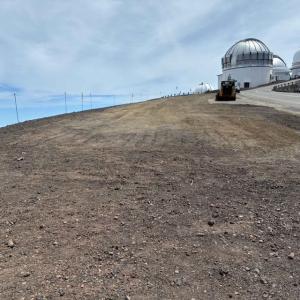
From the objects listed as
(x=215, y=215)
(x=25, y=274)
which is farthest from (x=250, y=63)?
(x=25, y=274)

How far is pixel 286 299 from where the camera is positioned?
3.18 meters

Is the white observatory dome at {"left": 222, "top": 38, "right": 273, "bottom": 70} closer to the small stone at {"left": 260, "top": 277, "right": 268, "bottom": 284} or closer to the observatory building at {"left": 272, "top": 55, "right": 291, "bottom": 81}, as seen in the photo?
the observatory building at {"left": 272, "top": 55, "right": 291, "bottom": 81}

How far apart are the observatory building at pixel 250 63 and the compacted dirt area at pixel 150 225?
8251 cm

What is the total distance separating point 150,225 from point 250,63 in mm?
88085

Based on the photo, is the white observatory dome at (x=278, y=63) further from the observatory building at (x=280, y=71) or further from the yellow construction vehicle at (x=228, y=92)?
the yellow construction vehicle at (x=228, y=92)

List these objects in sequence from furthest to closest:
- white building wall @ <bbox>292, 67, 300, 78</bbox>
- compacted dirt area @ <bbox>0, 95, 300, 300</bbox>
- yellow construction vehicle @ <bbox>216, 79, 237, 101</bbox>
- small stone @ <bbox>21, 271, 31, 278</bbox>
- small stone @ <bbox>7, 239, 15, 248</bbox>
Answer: white building wall @ <bbox>292, 67, 300, 78</bbox>, yellow construction vehicle @ <bbox>216, 79, 237, 101</bbox>, small stone @ <bbox>7, 239, 15, 248</bbox>, small stone @ <bbox>21, 271, 31, 278</bbox>, compacted dirt area @ <bbox>0, 95, 300, 300</bbox>

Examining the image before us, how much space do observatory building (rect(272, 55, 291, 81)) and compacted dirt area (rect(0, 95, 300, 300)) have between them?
93355 millimetres

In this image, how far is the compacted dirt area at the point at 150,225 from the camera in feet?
11.2

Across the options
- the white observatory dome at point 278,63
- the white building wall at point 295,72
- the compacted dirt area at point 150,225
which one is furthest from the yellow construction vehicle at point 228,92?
the white observatory dome at point 278,63

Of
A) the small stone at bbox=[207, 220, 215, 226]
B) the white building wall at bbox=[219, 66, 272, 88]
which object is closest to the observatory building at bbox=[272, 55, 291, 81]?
the white building wall at bbox=[219, 66, 272, 88]

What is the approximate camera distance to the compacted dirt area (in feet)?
11.2

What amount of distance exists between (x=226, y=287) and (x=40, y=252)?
196cm

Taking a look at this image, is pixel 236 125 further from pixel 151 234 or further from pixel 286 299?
pixel 286 299

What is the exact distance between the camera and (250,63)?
87125 millimetres
